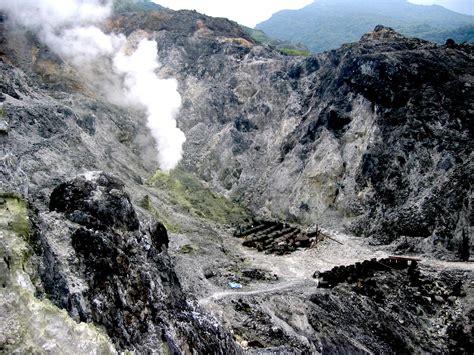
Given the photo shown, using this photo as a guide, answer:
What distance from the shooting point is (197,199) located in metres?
47.8

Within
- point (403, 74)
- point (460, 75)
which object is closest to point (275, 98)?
point (403, 74)

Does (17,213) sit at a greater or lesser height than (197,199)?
greater

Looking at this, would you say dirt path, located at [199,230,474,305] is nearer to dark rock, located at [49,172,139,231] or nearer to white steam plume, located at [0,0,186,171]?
dark rock, located at [49,172,139,231]

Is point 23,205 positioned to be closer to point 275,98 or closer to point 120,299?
point 120,299

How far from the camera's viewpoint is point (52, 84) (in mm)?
59875

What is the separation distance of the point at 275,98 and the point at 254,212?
1984 centimetres

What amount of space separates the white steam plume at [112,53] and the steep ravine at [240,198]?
87.6 inches

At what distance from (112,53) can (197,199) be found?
131 feet

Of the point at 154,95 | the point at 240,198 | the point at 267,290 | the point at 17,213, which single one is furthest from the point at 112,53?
the point at 17,213

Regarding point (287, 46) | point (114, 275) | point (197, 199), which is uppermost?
point (287, 46)

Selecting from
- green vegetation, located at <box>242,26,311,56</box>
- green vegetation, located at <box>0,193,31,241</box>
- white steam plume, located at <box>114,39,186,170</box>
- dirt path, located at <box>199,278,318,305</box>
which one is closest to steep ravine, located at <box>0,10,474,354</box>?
green vegetation, located at <box>0,193,31,241</box>

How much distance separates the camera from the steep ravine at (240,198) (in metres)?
15.3

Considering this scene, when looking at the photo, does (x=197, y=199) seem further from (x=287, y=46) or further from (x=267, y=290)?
(x=287, y=46)

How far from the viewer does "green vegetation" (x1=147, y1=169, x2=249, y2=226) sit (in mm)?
44469
